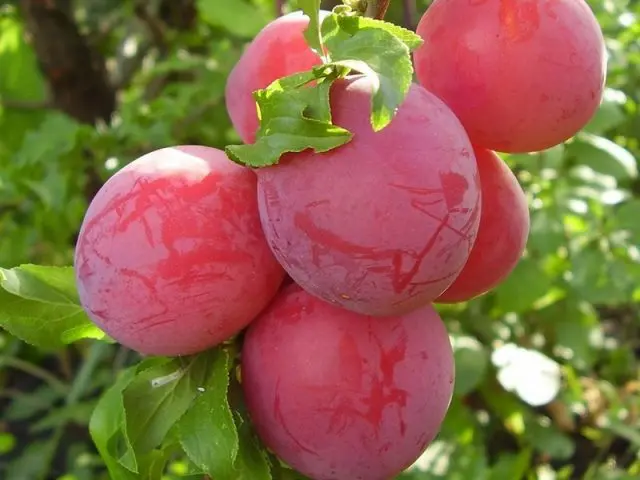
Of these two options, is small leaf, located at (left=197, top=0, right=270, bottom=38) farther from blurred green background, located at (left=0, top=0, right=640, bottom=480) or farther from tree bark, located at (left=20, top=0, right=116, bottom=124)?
tree bark, located at (left=20, top=0, right=116, bottom=124)

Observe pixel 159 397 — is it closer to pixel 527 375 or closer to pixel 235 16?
pixel 527 375

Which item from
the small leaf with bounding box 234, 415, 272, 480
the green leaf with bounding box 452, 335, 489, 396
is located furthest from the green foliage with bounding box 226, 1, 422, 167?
the green leaf with bounding box 452, 335, 489, 396

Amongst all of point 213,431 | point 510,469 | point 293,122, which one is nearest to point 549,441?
point 510,469

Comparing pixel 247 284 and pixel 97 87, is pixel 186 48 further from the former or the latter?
pixel 247 284

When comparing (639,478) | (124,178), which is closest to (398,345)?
(124,178)

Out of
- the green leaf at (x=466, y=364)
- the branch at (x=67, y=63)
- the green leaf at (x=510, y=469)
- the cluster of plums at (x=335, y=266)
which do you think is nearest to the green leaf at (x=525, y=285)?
the green leaf at (x=466, y=364)
